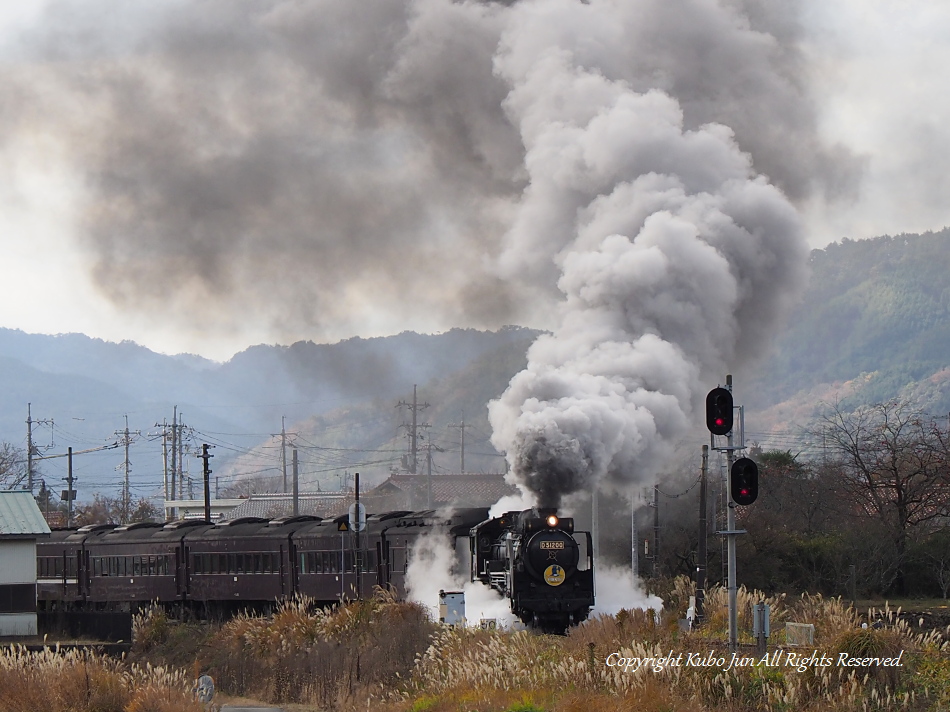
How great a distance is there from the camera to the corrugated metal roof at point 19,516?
3209 centimetres

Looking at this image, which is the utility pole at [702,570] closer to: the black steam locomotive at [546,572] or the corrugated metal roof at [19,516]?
the black steam locomotive at [546,572]

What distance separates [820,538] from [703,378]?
674cm

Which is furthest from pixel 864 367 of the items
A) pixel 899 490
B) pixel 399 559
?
pixel 399 559

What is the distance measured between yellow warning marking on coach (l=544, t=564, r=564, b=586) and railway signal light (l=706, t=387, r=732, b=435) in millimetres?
7194

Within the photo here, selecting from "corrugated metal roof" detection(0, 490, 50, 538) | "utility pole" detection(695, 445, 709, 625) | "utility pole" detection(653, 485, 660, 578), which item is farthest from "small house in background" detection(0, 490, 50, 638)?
"utility pole" detection(653, 485, 660, 578)

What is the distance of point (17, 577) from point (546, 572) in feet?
50.4

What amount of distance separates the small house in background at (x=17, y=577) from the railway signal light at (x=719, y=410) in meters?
20.5

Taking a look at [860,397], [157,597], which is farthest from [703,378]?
[860,397]

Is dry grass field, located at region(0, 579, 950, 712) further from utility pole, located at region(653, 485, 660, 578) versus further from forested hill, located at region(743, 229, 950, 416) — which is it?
forested hill, located at region(743, 229, 950, 416)

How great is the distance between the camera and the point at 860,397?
179m

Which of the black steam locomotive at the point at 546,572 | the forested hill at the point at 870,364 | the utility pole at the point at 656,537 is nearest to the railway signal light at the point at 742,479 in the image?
the black steam locomotive at the point at 546,572

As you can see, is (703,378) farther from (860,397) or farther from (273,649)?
(860,397)

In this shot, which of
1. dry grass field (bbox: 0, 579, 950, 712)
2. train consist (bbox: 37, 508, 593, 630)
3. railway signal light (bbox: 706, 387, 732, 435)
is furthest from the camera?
train consist (bbox: 37, 508, 593, 630)

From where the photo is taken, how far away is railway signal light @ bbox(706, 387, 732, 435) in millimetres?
17828
